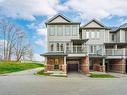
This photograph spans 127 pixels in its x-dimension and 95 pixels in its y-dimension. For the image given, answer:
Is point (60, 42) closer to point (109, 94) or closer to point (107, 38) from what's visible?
point (107, 38)

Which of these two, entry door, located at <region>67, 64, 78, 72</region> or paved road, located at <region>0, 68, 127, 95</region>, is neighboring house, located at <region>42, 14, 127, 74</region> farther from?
paved road, located at <region>0, 68, 127, 95</region>

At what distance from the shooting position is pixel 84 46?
36219 mm

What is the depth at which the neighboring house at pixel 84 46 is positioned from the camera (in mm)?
35812

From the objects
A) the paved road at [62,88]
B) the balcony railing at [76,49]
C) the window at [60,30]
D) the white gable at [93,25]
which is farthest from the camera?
the white gable at [93,25]

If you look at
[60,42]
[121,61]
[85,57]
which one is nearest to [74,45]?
[60,42]

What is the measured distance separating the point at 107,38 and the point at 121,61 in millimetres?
5976

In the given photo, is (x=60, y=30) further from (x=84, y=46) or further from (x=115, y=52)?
(x=115, y=52)

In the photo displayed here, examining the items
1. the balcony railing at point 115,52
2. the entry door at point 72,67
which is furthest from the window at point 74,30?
the entry door at point 72,67

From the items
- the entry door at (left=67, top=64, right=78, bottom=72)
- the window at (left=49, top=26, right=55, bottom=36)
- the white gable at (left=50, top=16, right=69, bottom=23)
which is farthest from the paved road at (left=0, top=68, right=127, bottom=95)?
the entry door at (left=67, top=64, right=78, bottom=72)

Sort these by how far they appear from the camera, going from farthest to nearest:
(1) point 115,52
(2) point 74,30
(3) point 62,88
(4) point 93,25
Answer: (4) point 93,25 < (2) point 74,30 < (1) point 115,52 < (3) point 62,88

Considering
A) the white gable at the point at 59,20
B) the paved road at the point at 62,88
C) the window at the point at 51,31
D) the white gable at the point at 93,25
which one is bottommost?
the paved road at the point at 62,88

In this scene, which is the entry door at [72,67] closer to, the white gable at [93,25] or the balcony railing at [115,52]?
the balcony railing at [115,52]

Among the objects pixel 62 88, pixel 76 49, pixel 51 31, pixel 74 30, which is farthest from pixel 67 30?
pixel 62 88

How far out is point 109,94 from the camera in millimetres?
12984
